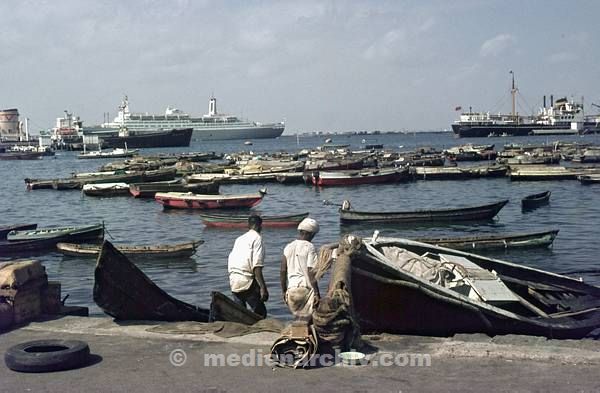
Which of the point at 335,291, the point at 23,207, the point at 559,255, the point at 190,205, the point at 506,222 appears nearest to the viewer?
the point at 335,291

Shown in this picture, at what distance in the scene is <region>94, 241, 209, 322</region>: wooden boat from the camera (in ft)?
29.0

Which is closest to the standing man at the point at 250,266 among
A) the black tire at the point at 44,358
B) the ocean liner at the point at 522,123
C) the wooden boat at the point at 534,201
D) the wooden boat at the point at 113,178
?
the black tire at the point at 44,358

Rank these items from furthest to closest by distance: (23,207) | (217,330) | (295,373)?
1. (23,207)
2. (217,330)
3. (295,373)

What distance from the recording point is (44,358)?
22.3 ft

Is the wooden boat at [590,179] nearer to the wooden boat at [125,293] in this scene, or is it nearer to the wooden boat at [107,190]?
the wooden boat at [107,190]

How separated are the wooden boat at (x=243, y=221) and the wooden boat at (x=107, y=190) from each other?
16.6m

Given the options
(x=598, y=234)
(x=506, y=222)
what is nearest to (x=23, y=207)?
(x=506, y=222)

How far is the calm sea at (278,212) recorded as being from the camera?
18055mm

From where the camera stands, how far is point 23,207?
135 ft

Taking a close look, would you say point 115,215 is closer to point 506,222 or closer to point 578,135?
point 506,222

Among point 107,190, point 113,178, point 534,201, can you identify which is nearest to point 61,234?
point 534,201

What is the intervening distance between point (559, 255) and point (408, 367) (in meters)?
15.0

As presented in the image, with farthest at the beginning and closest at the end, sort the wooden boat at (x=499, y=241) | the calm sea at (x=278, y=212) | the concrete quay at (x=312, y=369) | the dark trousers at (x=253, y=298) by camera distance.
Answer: the wooden boat at (x=499, y=241) < the calm sea at (x=278, y=212) < the dark trousers at (x=253, y=298) < the concrete quay at (x=312, y=369)

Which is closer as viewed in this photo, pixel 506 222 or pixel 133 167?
pixel 506 222
